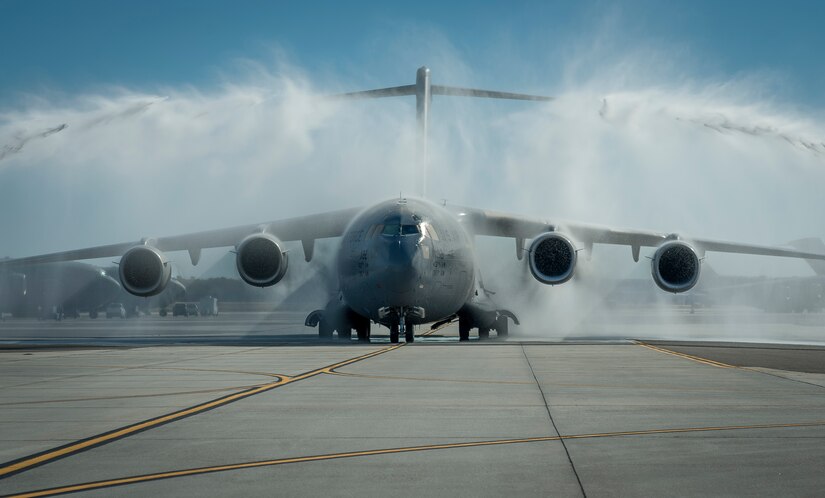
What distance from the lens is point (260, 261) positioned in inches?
904

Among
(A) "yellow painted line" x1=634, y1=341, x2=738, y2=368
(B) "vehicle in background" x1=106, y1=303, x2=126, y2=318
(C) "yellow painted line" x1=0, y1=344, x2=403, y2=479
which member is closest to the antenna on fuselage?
(A) "yellow painted line" x1=634, y1=341, x2=738, y2=368

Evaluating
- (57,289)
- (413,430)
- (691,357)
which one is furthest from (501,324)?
(57,289)

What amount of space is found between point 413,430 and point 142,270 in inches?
711

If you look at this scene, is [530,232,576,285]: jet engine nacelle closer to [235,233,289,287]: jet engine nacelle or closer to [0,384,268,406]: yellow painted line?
[235,233,289,287]: jet engine nacelle

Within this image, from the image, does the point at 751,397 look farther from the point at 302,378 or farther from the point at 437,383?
the point at 302,378

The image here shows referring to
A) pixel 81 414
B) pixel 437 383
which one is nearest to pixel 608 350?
pixel 437 383

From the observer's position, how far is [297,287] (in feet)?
98.0

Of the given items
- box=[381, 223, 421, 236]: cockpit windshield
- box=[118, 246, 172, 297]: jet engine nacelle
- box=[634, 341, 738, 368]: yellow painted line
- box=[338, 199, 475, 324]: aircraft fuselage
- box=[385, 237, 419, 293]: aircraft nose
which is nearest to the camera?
box=[634, 341, 738, 368]: yellow painted line

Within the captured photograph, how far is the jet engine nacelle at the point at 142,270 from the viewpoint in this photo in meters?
23.5

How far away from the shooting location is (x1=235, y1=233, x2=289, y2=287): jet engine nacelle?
2284 centimetres

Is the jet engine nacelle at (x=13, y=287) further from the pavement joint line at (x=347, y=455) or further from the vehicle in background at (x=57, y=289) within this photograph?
the pavement joint line at (x=347, y=455)

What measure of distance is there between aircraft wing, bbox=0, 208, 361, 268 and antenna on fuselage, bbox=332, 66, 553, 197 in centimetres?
338

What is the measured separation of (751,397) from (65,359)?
451 inches

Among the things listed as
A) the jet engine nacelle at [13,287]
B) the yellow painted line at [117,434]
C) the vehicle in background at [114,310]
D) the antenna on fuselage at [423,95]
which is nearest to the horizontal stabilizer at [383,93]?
the antenna on fuselage at [423,95]
